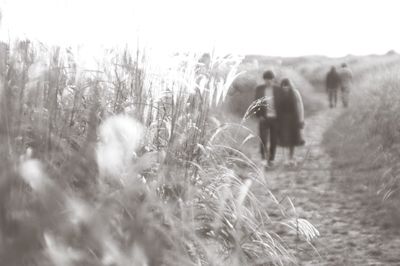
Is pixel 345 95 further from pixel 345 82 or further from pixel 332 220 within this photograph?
pixel 332 220

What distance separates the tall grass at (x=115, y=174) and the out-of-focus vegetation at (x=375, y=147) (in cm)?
220

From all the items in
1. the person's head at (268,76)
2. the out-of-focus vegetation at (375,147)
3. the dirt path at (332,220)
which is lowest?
the dirt path at (332,220)

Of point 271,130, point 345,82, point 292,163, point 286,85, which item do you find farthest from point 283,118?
point 345,82

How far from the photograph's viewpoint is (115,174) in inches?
94.9

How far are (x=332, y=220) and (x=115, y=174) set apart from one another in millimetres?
3073

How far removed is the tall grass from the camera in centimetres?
180

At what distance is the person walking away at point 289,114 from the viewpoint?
7723mm

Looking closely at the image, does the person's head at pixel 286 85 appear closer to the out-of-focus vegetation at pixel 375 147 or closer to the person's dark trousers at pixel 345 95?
the out-of-focus vegetation at pixel 375 147

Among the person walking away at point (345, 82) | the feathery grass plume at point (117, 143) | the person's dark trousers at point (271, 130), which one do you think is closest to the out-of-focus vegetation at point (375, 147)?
the person's dark trousers at point (271, 130)

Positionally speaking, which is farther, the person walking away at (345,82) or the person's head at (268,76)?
the person walking away at (345,82)

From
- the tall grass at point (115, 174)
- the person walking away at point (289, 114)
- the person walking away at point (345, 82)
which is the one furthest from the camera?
the person walking away at point (345, 82)

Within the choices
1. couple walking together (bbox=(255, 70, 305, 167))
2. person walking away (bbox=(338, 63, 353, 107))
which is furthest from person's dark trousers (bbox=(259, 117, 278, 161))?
person walking away (bbox=(338, 63, 353, 107))

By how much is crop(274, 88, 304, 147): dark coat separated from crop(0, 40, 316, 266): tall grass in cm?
382

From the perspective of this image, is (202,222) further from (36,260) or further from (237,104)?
(237,104)
